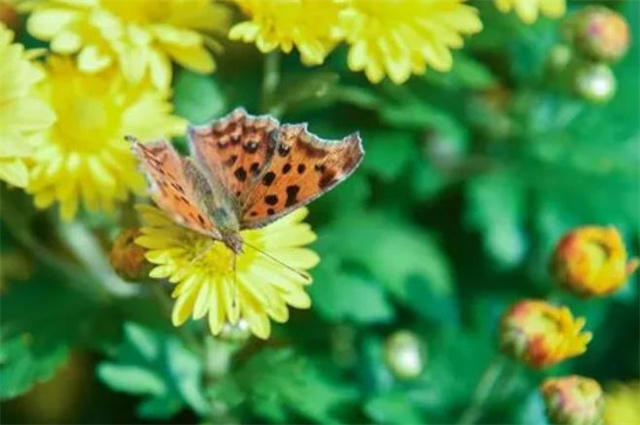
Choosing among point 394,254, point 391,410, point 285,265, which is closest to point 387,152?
point 394,254

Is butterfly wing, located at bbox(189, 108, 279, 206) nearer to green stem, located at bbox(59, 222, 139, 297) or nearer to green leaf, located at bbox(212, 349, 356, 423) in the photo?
green leaf, located at bbox(212, 349, 356, 423)

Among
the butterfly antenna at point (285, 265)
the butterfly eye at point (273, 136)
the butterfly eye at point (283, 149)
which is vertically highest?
the butterfly eye at point (273, 136)

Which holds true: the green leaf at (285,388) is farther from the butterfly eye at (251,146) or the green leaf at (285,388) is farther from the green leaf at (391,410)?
the butterfly eye at (251,146)

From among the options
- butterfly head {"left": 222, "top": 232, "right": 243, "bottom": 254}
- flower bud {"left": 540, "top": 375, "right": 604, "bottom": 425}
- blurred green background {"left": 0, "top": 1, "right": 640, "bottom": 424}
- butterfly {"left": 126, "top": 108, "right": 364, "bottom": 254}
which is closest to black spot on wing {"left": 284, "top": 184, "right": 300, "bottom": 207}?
butterfly {"left": 126, "top": 108, "right": 364, "bottom": 254}

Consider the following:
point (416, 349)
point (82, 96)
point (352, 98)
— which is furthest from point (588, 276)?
point (82, 96)

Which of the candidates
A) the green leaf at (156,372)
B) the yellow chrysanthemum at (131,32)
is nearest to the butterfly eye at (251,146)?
the yellow chrysanthemum at (131,32)

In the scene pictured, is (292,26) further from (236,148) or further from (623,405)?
(623,405)
